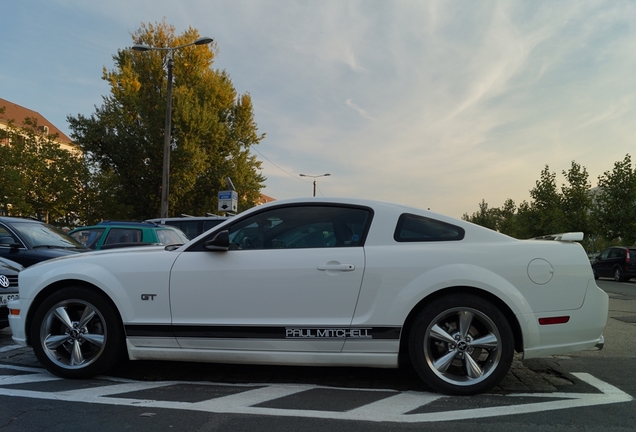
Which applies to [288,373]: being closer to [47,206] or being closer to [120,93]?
[120,93]

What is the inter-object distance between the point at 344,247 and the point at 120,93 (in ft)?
93.1

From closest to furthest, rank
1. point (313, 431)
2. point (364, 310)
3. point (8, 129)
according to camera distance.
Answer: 1. point (313, 431)
2. point (364, 310)
3. point (8, 129)

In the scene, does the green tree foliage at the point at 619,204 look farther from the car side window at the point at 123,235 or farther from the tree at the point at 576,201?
the car side window at the point at 123,235

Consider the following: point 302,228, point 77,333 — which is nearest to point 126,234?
point 77,333

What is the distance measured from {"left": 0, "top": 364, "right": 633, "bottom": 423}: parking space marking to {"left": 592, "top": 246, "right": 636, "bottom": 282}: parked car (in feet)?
71.6

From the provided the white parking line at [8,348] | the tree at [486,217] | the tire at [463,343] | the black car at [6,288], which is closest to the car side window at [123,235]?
the black car at [6,288]

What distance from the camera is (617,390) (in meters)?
3.93

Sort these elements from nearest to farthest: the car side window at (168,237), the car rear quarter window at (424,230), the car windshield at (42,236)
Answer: the car rear quarter window at (424,230) → the car windshield at (42,236) → the car side window at (168,237)

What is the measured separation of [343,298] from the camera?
380 centimetres

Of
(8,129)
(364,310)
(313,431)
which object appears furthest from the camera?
(8,129)

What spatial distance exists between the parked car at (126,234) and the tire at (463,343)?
6436 millimetres

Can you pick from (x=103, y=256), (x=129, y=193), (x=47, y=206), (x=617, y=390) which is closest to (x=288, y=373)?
A: (x=103, y=256)

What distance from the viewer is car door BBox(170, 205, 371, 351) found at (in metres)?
3.81

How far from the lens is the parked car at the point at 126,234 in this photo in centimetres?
923
